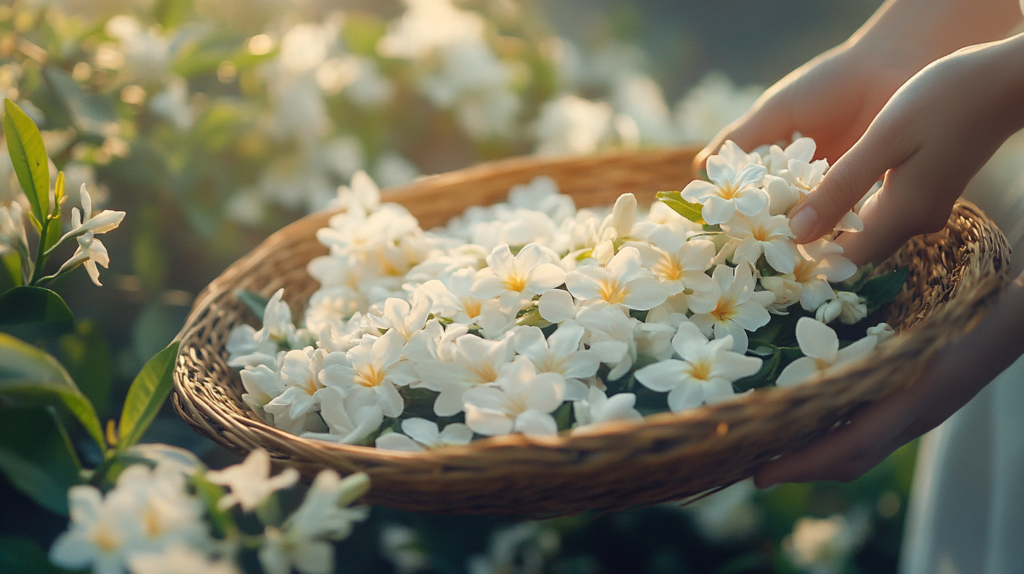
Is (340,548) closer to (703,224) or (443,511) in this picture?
(443,511)

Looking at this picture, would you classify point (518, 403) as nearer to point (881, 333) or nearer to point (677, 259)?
point (677, 259)

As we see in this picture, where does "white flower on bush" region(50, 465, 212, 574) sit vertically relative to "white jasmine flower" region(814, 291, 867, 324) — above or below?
below

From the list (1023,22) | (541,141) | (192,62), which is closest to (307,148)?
(192,62)

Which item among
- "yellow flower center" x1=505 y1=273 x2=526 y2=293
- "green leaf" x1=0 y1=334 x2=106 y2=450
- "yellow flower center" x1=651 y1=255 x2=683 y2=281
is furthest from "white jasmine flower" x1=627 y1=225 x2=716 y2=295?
"green leaf" x1=0 y1=334 x2=106 y2=450

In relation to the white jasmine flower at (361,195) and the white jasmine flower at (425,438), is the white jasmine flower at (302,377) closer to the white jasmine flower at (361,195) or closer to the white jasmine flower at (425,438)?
the white jasmine flower at (425,438)

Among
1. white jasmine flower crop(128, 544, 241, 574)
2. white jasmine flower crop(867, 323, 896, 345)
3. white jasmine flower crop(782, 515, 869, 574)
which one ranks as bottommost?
white jasmine flower crop(782, 515, 869, 574)

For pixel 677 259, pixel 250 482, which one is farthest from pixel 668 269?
pixel 250 482

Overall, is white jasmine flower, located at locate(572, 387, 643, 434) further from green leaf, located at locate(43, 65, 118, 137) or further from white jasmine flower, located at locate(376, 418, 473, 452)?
green leaf, located at locate(43, 65, 118, 137)
